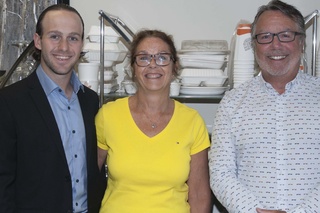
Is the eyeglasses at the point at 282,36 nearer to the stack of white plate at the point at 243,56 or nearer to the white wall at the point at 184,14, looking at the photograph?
the stack of white plate at the point at 243,56

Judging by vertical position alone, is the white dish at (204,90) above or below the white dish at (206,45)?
below

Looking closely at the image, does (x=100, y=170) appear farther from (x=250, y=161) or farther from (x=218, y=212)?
(x=218, y=212)

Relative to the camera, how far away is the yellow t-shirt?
4.98 ft

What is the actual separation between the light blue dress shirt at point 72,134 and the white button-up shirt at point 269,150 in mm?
448

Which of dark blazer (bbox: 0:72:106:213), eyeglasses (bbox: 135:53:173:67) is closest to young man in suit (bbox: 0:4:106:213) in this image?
dark blazer (bbox: 0:72:106:213)

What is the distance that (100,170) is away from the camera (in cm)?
169

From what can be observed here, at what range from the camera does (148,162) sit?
5.00 feet

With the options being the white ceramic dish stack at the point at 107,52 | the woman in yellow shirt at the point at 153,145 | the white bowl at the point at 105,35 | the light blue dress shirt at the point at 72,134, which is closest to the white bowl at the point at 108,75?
the white ceramic dish stack at the point at 107,52

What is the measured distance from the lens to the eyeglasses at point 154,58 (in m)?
1.58

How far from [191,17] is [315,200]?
3.80 ft

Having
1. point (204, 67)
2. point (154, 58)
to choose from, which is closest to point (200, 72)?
point (204, 67)

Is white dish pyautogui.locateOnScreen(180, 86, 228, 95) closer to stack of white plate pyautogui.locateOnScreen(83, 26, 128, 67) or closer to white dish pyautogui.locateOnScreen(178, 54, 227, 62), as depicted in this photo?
white dish pyautogui.locateOnScreen(178, 54, 227, 62)

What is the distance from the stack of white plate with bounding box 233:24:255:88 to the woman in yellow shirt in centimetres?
26

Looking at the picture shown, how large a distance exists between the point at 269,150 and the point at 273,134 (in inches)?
2.2
